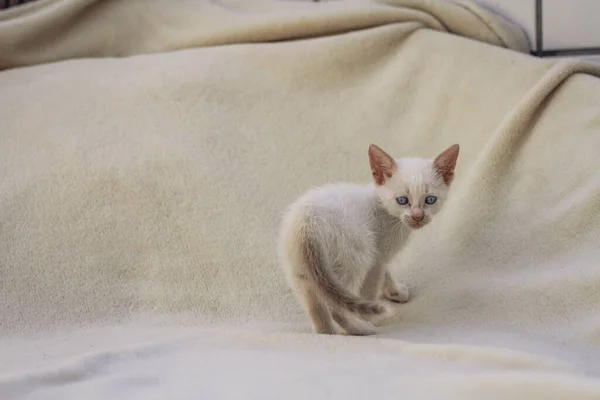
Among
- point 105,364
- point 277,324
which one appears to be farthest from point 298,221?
point 105,364

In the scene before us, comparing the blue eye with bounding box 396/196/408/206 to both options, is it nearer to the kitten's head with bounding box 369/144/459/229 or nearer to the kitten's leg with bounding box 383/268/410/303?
the kitten's head with bounding box 369/144/459/229

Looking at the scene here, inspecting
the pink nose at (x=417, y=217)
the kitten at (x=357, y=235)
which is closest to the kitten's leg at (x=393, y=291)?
the kitten at (x=357, y=235)

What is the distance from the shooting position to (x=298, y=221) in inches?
38.0

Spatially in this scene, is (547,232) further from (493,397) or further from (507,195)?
(493,397)

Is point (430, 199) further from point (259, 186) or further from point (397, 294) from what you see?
point (259, 186)

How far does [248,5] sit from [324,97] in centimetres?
31

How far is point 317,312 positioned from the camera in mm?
997

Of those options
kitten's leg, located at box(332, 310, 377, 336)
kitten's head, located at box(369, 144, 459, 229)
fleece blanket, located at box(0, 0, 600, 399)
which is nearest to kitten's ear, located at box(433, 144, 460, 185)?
kitten's head, located at box(369, 144, 459, 229)

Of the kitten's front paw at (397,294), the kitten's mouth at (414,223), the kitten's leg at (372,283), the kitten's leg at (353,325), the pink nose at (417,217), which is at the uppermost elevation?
the pink nose at (417,217)

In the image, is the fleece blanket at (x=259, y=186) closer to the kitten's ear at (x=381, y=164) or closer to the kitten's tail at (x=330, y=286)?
the kitten's tail at (x=330, y=286)

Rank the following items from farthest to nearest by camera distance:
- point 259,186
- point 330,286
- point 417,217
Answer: point 259,186
point 417,217
point 330,286

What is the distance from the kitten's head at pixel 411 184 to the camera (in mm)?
1062

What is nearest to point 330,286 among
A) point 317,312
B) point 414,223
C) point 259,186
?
point 317,312

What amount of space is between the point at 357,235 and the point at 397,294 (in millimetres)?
160
